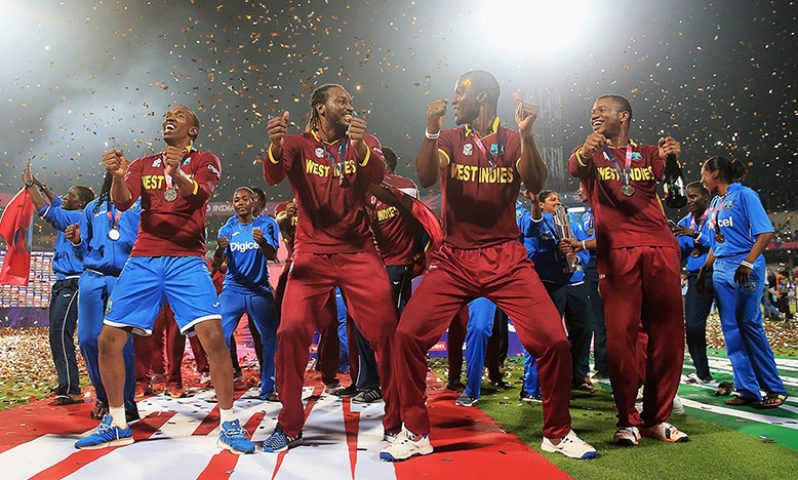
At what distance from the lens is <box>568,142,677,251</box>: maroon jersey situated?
4.00 meters

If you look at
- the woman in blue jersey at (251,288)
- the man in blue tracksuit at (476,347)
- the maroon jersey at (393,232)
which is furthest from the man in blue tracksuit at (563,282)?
the woman in blue jersey at (251,288)

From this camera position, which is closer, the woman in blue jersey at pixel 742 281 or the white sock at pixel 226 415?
the white sock at pixel 226 415

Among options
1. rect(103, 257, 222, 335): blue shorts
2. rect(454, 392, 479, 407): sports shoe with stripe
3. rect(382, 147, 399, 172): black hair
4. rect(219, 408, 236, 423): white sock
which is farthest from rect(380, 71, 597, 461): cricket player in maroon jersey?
rect(382, 147, 399, 172): black hair

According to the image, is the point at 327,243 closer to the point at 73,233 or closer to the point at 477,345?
the point at 477,345

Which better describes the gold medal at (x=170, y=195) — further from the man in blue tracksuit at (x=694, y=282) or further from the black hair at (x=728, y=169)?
the man in blue tracksuit at (x=694, y=282)

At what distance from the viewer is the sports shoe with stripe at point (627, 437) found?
3.63 metres

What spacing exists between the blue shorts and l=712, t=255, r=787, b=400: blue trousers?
14.1 ft

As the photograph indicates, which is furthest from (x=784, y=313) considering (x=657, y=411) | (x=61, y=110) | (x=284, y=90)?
(x=61, y=110)

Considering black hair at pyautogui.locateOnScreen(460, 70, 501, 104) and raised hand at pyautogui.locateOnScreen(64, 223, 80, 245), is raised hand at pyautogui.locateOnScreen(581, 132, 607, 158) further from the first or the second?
raised hand at pyautogui.locateOnScreen(64, 223, 80, 245)

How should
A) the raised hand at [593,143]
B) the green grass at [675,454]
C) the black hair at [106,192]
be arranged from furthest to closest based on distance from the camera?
the black hair at [106,192] → the raised hand at [593,143] → the green grass at [675,454]

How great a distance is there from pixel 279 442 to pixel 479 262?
1.66m

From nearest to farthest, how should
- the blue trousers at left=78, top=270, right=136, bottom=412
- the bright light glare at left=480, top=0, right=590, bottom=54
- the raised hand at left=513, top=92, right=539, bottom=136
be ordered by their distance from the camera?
the raised hand at left=513, top=92, right=539, bottom=136 → the blue trousers at left=78, top=270, right=136, bottom=412 → the bright light glare at left=480, top=0, right=590, bottom=54

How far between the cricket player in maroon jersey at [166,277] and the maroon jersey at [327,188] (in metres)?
0.65

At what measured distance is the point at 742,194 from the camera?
17.3 feet
